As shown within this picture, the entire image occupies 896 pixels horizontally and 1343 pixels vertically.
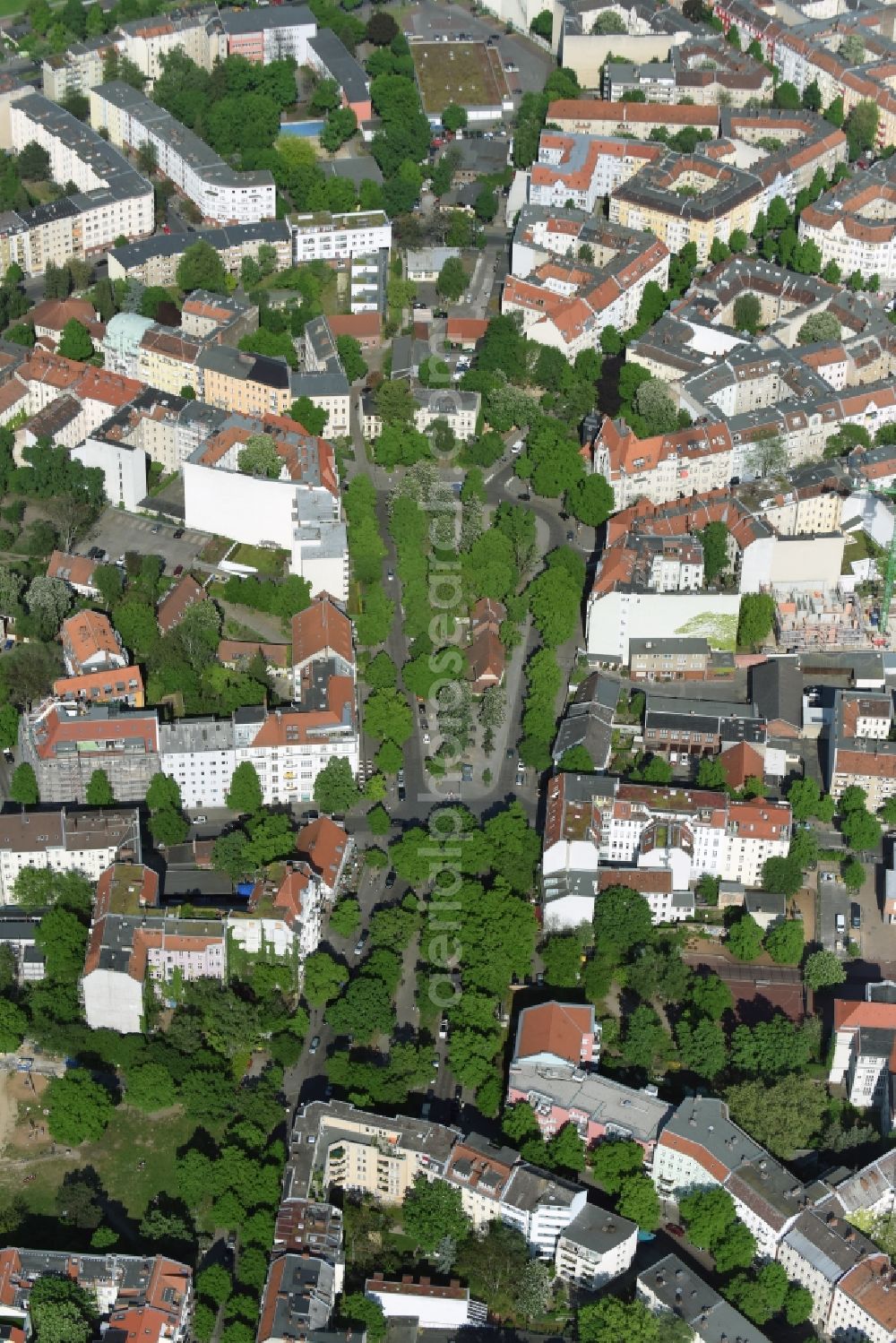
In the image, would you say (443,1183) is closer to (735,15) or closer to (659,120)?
(659,120)

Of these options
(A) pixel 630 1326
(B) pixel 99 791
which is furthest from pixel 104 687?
(A) pixel 630 1326

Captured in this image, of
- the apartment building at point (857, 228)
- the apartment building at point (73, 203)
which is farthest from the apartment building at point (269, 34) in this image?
the apartment building at point (857, 228)

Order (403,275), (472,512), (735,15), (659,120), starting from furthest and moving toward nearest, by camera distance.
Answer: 1. (735,15)
2. (659,120)
3. (403,275)
4. (472,512)

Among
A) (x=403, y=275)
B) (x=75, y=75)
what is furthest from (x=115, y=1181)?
(x=75, y=75)

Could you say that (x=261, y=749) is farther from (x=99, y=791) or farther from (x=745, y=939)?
(x=745, y=939)

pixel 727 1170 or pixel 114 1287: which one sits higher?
pixel 727 1170

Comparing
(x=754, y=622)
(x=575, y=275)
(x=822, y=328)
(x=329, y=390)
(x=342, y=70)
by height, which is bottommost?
(x=754, y=622)
